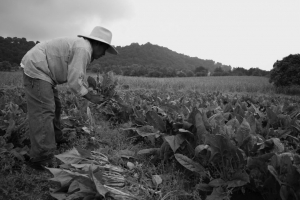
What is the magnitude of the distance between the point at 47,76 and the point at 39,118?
58 centimetres

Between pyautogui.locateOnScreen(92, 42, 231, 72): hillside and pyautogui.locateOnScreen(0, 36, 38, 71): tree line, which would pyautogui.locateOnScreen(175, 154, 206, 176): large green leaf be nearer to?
pyautogui.locateOnScreen(0, 36, 38, 71): tree line

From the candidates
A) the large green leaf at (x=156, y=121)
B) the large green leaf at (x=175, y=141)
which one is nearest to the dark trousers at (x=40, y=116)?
the large green leaf at (x=156, y=121)

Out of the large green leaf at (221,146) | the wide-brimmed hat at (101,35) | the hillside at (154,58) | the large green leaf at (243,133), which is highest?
the hillside at (154,58)

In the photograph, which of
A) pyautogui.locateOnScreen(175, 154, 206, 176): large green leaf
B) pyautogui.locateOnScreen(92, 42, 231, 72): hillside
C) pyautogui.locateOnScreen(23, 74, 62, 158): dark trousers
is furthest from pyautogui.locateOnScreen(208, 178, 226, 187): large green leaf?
pyautogui.locateOnScreen(92, 42, 231, 72): hillside

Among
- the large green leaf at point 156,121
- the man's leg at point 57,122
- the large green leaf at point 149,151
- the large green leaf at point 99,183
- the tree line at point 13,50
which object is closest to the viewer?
the large green leaf at point 99,183

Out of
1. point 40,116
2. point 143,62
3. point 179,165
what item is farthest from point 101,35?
point 143,62

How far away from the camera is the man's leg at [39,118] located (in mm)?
2842

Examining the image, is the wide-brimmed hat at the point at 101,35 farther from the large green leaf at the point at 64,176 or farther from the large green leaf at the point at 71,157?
the large green leaf at the point at 64,176

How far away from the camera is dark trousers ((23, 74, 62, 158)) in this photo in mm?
2840

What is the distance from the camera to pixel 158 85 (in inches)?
772

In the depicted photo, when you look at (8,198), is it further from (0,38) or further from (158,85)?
(0,38)

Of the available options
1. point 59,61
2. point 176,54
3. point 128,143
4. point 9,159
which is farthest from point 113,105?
point 176,54

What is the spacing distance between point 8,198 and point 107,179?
104 centimetres

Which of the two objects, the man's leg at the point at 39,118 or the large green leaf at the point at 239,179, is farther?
the man's leg at the point at 39,118
